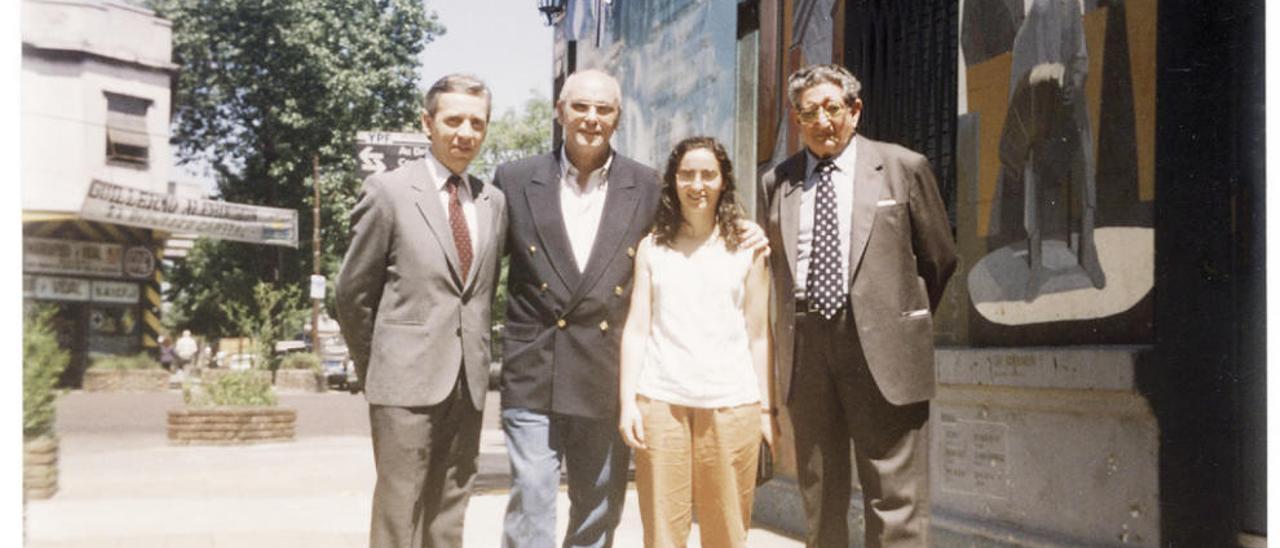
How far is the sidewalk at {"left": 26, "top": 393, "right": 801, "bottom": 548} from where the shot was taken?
7.19 metres

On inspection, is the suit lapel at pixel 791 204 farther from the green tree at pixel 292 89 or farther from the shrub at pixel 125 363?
the shrub at pixel 125 363

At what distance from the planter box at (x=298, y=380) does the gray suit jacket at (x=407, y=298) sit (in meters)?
12.4

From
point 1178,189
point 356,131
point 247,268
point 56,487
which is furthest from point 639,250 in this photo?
point 247,268

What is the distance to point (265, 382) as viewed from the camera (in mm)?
15406

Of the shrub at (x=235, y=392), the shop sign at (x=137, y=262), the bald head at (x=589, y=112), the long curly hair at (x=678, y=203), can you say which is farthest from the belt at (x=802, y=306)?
the shrub at (x=235, y=392)

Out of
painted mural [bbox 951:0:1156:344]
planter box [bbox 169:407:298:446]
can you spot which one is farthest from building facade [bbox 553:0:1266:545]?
planter box [bbox 169:407:298:446]

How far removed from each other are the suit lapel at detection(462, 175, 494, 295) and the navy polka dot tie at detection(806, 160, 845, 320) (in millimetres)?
1147

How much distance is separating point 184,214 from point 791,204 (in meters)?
5.23

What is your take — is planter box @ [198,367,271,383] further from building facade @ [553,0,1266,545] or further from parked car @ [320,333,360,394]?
parked car @ [320,333,360,394]

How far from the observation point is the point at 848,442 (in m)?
4.18

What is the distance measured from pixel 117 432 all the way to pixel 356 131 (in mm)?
9714

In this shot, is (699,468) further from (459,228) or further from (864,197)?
(459,228)

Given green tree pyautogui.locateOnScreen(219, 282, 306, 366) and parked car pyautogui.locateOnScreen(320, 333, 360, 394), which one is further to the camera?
parked car pyautogui.locateOnScreen(320, 333, 360, 394)

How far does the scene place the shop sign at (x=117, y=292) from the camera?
7152mm
